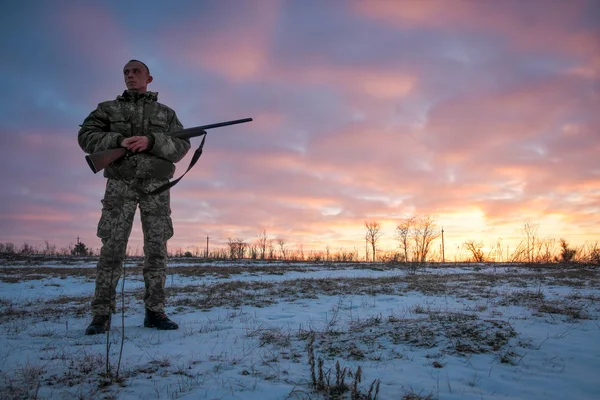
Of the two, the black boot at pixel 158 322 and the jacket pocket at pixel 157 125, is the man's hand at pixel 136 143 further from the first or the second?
the black boot at pixel 158 322

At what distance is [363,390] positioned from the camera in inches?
70.9

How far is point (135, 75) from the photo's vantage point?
3.53 meters

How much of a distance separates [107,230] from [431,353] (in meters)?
3.06

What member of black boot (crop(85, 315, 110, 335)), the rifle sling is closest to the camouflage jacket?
the rifle sling

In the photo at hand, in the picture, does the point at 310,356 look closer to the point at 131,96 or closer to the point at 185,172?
the point at 185,172

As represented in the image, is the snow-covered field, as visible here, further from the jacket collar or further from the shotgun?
the jacket collar

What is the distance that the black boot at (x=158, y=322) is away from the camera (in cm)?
339

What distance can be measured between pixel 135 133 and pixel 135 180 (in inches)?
20.6

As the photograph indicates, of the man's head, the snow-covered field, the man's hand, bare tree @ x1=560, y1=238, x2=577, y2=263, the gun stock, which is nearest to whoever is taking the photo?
the snow-covered field

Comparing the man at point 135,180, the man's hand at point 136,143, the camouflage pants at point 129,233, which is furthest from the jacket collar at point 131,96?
the camouflage pants at point 129,233

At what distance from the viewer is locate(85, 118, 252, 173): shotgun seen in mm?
2598

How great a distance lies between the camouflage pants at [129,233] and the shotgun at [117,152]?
40cm

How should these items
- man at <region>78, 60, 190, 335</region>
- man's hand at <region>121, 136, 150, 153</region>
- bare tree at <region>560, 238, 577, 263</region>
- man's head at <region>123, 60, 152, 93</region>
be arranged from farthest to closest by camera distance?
bare tree at <region>560, 238, 577, 263</region>
man's head at <region>123, 60, 152, 93</region>
man at <region>78, 60, 190, 335</region>
man's hand at <region>121, 136, 150, 153</region>

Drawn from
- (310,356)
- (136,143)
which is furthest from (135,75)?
(310,356)
